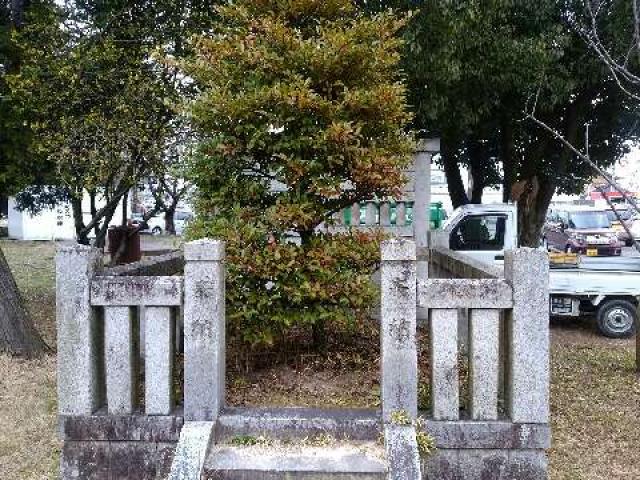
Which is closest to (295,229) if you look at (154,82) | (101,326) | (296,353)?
(296,353)

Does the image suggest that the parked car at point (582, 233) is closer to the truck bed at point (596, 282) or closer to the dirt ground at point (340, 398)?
the truck bed at point (596, 282)

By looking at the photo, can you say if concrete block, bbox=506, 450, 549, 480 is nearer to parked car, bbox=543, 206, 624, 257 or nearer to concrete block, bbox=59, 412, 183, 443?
concrete block, bbox=59, 412, 183, 443

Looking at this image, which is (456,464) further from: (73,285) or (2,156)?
(2,156)

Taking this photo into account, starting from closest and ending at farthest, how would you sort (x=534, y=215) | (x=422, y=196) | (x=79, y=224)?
(x=422, y=196) < (x=79, y=224) < (x=534, y=215)

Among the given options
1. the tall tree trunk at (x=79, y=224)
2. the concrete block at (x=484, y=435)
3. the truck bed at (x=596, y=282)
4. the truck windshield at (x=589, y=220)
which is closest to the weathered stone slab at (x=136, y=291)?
the concrete block at (x=484, y=435)

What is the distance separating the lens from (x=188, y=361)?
4.89 m

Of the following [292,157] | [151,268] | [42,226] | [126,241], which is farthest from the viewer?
[42,226]

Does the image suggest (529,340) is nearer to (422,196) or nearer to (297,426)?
(297,426)

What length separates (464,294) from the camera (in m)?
4.83

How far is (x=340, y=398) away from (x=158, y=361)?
150 cm

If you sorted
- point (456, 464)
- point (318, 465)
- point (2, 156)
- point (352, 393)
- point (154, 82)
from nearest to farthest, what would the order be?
point (318, 465) < point (456, 464) < point (352, 393) < point (154, 82) < point (2, 156)

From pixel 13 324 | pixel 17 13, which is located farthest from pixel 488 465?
pixel 17 13

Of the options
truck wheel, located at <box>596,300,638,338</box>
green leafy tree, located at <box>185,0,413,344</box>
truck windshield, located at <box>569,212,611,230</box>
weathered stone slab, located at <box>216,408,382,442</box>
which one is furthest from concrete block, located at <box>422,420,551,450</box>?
truck windshield, located at <box>569,212,611,230</box>

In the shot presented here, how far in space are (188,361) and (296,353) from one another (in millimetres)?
1751
